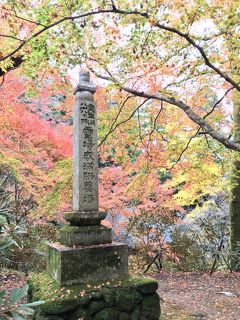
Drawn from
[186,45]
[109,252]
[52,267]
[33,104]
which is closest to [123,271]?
[109,252]

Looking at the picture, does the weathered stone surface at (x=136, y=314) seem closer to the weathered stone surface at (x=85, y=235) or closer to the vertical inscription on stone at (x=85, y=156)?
the weathered stone surface at (x=85, y=235)

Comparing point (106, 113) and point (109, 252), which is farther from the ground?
point (106, 113)

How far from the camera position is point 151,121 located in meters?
8.31

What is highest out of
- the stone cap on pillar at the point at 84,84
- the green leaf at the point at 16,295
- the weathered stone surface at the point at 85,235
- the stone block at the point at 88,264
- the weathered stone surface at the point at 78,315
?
the stone cap on pillar at the point at 84,84

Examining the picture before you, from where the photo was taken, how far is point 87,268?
185 inches

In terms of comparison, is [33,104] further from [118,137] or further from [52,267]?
[52,267]

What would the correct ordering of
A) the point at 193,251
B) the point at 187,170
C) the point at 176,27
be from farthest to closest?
the point at 193,251
the point at 187,170
the point at 176,27

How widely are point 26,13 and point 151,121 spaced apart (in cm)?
413

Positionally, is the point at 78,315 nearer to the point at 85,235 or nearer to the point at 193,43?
the point at 85,235

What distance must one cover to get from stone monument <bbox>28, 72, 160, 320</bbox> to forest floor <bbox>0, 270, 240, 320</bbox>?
1017 mm

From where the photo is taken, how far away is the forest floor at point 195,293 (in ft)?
19.5

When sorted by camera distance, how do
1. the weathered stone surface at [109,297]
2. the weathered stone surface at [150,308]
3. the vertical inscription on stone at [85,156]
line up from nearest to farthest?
the weathered stone surface at [109,297] → the weathered stone surface at [150,308] → the vertical inscription on stone at [85,156]

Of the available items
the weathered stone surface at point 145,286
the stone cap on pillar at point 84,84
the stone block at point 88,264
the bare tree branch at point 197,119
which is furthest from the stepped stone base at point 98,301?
the stone cap on pillar at point 84,84

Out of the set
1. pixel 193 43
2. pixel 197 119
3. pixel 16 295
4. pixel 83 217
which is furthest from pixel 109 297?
pixel 193 43
